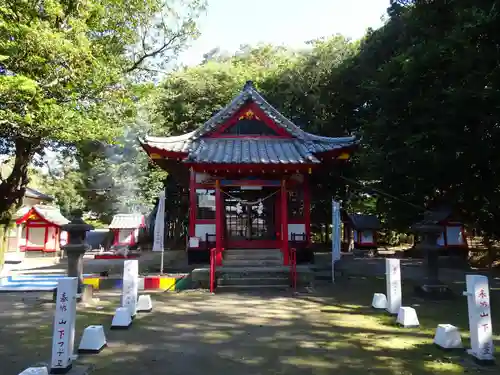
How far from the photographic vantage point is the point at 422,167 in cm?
1370

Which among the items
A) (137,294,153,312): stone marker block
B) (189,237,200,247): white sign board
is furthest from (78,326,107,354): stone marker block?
(189,237,200,247): white sign board

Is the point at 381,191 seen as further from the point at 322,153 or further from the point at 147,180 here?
the point at 147,180

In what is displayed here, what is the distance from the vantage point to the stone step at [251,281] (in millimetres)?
11703

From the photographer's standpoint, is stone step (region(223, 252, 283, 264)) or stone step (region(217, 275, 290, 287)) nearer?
stone step (region(217, 275, 290, 287))

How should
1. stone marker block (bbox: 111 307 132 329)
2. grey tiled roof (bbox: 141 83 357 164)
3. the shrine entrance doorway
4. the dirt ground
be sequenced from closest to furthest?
1. the dirt ground
2. stone marker block (bbox: 111 307 132 329)
3. grey tiled roof (bbox: 141 83 357 164)
4. the shrine entrance doorway

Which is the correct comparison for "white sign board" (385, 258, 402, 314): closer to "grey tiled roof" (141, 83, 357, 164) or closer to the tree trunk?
"grey tiled roof" (141, 83, 357, 164)

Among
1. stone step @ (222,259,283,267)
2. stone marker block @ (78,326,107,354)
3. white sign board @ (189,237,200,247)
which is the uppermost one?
white sign board @ (189,237,200,247)

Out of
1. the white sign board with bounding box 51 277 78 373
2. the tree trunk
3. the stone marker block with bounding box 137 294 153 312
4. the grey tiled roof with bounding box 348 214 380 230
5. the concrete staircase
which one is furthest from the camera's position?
the grey tiled roof with bounding box 348 214 380 230

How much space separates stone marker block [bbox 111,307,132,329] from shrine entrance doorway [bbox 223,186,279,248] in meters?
7.36

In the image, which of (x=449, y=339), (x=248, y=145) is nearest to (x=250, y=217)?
(x=248, y=145)

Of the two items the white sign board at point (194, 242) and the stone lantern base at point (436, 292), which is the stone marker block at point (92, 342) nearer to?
the stone lantern base at point (436, 292)

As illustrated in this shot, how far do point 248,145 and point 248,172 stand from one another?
1675mm

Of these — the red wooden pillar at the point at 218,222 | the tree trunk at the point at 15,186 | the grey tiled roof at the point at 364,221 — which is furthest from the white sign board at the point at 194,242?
the grey tiled roof at the point at 364,221

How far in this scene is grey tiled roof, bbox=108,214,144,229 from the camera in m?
24.6
